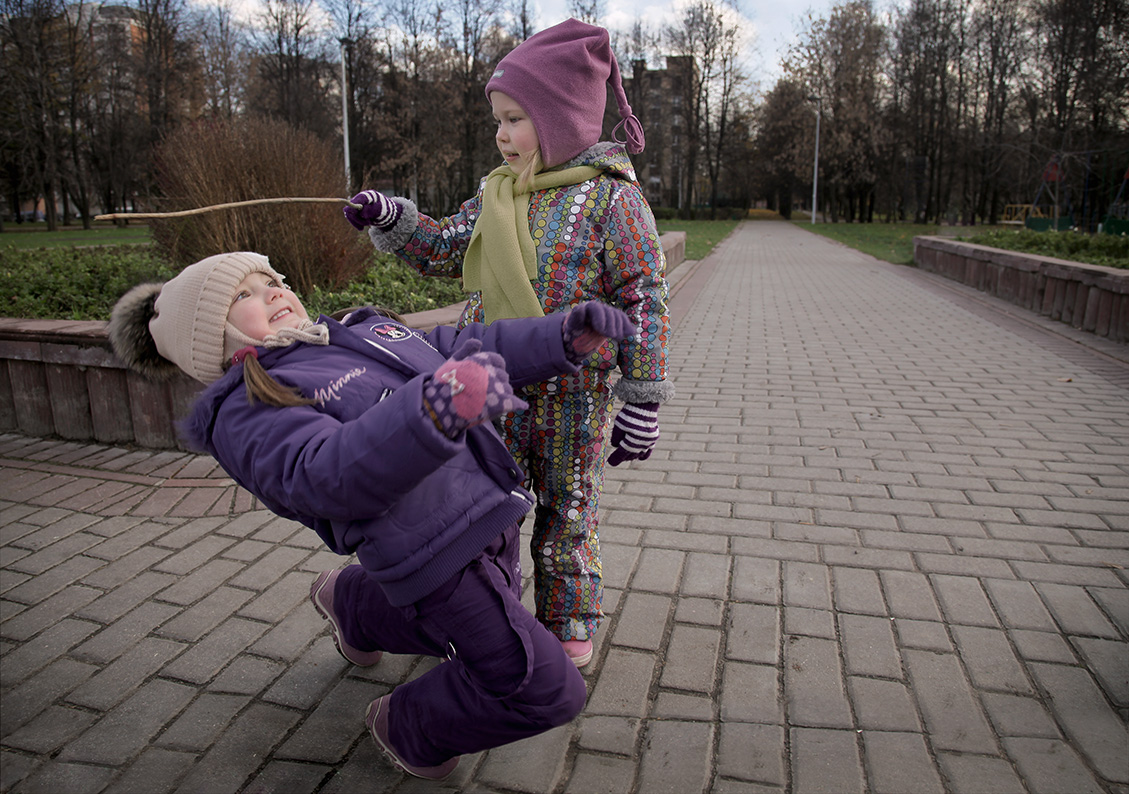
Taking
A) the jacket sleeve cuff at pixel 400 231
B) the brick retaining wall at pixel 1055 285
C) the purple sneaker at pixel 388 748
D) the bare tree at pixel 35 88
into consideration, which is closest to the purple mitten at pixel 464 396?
the purple sneaker at pixel 388 748

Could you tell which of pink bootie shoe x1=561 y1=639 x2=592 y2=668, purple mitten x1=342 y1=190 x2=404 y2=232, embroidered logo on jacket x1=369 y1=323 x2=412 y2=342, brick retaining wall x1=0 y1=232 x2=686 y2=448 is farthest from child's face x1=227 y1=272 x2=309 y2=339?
brick retaining wall x1=0 y1=232 x2=686 y2=448

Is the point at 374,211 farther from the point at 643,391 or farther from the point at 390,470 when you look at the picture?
the point at 390,470

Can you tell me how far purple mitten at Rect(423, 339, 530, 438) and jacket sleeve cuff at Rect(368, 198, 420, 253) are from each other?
3.66 feet

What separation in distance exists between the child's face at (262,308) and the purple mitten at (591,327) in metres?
0.63

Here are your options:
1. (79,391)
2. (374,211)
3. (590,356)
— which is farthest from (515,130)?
(79,391)

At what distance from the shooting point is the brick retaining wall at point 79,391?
14.3 feet

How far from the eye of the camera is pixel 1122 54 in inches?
885

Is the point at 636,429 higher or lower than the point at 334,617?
higher

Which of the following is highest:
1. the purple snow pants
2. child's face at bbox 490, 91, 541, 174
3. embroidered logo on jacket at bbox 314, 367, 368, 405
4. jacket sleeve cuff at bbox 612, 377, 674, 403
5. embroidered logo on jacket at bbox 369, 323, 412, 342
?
child's face at bbox 490, 91, 541, 174

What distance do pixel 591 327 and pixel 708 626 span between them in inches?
56.6

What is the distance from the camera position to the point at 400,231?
238 centimetres

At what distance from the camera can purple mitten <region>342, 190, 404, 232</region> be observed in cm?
227

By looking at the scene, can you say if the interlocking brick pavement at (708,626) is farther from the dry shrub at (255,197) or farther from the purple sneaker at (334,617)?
the dry shrub at (255,197)

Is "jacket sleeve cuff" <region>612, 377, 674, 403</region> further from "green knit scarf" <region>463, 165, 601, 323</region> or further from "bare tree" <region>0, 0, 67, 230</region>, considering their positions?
"bare tree" <region>0, 0, 67, 230</region>
